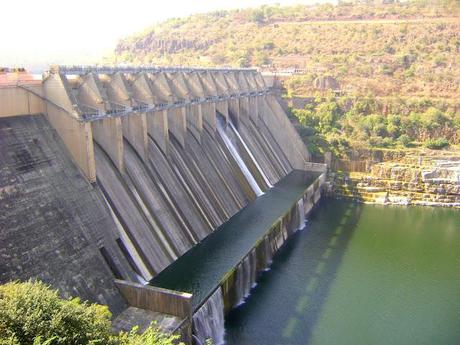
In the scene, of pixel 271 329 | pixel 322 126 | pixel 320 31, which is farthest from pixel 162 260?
pixel 320 31

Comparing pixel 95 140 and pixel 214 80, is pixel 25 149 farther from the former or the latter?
pixel 214 80

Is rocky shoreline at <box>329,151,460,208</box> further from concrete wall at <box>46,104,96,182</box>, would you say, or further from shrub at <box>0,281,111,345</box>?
shrub at <box>0,281,111,345</box>

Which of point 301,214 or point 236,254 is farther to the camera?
point 301,214

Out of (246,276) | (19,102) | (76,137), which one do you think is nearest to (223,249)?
(246,276)

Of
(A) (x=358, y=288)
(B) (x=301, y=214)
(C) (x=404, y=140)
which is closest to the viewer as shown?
(A) (x=358, y=288)

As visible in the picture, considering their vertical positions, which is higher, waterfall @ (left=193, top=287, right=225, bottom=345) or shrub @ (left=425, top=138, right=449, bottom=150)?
shrub @ (left=425, top=138, right=449, bottom=150)

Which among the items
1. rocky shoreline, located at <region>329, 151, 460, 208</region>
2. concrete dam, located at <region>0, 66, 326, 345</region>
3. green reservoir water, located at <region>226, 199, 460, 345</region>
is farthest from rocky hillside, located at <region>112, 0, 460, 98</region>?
concrete dam, located at <region>0, 66, 326, 345</region>

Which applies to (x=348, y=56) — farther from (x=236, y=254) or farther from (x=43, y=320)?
(x=43, y=320)
